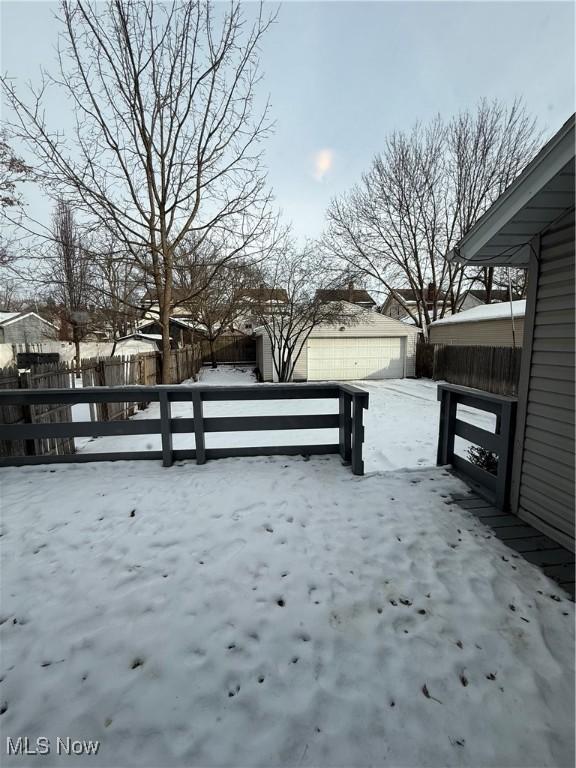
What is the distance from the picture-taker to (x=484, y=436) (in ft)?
11.4

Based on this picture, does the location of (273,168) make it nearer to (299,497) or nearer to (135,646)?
(299,497)

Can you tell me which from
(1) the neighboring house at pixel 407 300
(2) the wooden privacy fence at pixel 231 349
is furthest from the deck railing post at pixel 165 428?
(2) the wooden privacy fence at pixel 231 349

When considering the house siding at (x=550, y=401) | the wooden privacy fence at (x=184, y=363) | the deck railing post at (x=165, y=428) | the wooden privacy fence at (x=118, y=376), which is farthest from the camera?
the wooden privacy fence at (x=184, y=363)

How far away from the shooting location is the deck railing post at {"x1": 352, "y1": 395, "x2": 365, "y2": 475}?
3.78 m

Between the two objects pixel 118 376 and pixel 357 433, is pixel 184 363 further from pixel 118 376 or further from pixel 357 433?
pixel 357 433

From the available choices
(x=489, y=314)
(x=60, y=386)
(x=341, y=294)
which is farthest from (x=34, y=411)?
(x=489, y=314)

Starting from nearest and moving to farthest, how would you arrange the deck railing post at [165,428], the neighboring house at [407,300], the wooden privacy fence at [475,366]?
the deck railing post at [165,428]
the wooden privacy fence at [475,366]
the neighboring house at [407,300]

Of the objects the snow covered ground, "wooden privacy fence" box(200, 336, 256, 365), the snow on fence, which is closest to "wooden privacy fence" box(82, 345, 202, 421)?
the snow on fence

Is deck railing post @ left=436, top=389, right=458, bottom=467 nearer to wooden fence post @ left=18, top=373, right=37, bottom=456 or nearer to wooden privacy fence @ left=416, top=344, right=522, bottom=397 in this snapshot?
wooden fence post @ left=18, top=373, right=37, bottom=456

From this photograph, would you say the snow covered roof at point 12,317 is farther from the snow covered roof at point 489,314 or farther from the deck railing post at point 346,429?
the deck railing post at point 346,429

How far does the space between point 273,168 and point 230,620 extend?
8554 mm

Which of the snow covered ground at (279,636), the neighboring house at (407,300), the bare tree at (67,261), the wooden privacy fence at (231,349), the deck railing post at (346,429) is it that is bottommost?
the snow covered ground at (279,636)

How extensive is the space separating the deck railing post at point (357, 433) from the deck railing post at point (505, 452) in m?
1.33

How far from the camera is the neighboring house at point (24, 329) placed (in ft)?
84.0
